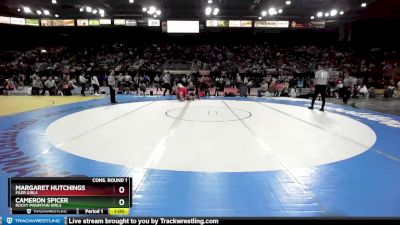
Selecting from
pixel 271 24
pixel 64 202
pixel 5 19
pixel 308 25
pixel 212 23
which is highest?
pixel 5 19

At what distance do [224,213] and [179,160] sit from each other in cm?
181

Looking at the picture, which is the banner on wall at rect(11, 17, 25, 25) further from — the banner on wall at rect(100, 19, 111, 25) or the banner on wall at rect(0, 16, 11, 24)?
the banner on wall at rect(100, 19, 111, 25)

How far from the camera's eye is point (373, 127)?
7582mm

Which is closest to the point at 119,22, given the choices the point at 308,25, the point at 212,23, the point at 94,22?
the point at 94,22

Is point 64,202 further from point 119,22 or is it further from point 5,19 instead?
point 5,19

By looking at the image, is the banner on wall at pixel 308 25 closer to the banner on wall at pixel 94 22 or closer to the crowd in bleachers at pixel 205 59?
the crowd in bleachers at pixel 205 59

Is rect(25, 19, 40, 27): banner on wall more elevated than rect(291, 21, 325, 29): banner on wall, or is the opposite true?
rect(25, 19, 40, 27): banner on wall

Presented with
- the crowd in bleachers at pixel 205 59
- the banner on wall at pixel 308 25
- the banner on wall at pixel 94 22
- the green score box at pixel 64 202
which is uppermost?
the banner on wall at pixel 94 22

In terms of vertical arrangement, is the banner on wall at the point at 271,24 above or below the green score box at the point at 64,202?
above

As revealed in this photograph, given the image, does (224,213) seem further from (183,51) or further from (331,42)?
(331,42)

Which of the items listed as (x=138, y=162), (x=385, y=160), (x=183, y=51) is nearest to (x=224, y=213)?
(x=138, y=162)

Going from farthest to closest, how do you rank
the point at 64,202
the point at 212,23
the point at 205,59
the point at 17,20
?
the point at 205,59 < the point at 17,20 < the point at 212,23 < the point at 64,202
